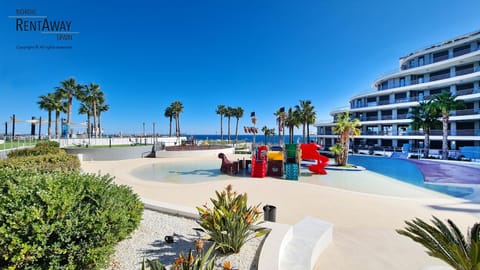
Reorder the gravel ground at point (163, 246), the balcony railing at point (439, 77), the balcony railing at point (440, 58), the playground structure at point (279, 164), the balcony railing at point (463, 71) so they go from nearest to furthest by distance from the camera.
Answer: the gravel ground at point (163, 246) → the playground structure at point (279, 164) → the balcony railing at point (463, 71) → the balcony railing at point (439, 77) → the balcony railing at point (440, 58)

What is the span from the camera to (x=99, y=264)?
265 centimetres

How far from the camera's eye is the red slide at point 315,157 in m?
14.2

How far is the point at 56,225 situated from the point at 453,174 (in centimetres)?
2001

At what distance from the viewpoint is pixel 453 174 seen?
13.8 metres

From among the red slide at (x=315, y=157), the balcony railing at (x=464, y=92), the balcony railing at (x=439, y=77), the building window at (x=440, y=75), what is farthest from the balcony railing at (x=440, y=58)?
the red slide at (x=315, y=157)

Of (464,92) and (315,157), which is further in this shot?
(464,92)

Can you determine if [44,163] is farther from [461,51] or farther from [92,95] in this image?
[461,51]

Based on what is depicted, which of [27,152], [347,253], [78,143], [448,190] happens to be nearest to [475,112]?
[448,190]

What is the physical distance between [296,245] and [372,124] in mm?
35406

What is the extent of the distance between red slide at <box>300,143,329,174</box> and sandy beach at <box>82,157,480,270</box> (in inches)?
176

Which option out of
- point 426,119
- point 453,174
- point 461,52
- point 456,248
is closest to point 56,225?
point 456,248

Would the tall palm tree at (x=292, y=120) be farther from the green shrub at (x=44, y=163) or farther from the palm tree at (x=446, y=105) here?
the green shrub at (x=44, y=163)

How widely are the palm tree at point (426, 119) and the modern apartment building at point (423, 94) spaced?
2.82m

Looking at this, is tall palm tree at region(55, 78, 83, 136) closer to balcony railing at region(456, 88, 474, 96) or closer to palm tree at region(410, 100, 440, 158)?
palm tree at region(410, 100, 440, 158)
